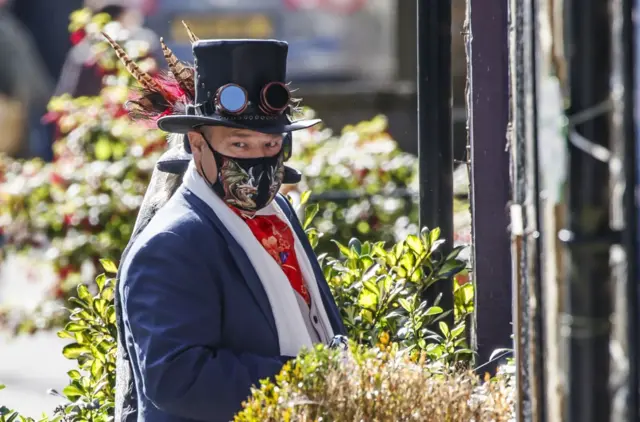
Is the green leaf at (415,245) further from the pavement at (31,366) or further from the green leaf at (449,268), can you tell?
the pavement at (31,366)

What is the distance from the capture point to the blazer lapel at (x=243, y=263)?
3.19 m

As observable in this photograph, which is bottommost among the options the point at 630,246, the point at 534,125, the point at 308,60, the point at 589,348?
the point at 308,60

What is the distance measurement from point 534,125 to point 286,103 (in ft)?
4.02

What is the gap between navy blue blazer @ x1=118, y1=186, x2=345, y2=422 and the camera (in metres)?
3.01

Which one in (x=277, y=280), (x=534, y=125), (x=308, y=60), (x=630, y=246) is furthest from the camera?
(x=308, y=60)

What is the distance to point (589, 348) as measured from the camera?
6.41 ft

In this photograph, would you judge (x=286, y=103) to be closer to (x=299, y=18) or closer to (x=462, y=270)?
(x=462, y=270)

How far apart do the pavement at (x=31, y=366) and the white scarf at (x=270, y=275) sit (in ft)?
11.0

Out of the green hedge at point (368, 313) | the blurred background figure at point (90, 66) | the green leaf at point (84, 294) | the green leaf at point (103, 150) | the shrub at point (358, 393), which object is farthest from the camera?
the blurred background figure at point (90, 66)

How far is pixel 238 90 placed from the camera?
10.7 feet

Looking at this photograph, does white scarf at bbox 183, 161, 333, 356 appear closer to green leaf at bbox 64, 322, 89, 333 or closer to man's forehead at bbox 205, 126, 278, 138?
man's forehead at bbox 205, 126, 278, 138

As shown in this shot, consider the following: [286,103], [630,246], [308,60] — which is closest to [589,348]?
[630,246]

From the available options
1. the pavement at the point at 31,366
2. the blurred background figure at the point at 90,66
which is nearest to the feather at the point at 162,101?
the pavement at the point at 31,366

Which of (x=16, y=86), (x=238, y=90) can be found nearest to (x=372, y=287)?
(x=238, y=90)
